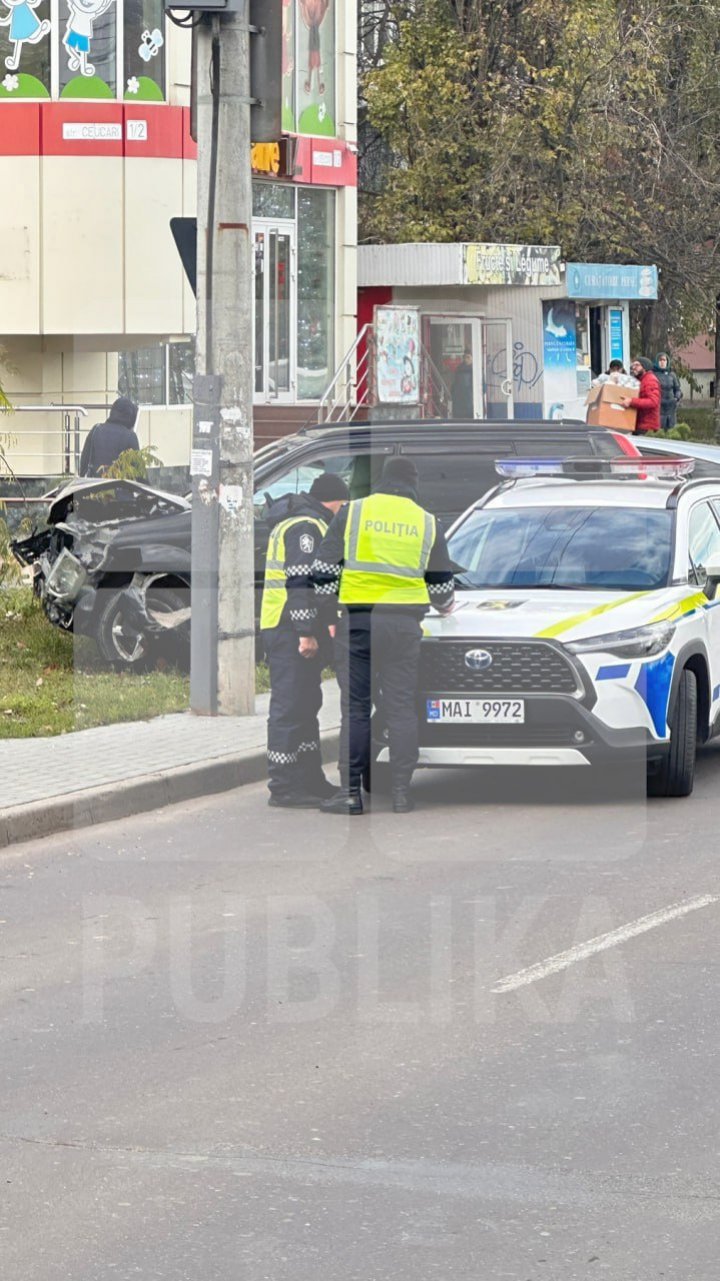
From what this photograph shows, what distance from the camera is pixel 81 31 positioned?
25.4 meters

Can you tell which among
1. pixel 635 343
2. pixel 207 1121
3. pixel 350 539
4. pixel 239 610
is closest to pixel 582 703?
pixel 350 539

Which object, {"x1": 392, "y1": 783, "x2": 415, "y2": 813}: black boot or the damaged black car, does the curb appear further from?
the damaged black car

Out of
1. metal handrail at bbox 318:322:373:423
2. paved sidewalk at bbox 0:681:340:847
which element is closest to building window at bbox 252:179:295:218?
metal handrail at bbox 318:322:373:423

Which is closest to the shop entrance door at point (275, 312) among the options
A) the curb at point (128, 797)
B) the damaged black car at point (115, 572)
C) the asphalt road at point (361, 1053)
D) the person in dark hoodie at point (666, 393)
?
the person in dark hoodie at point (666, 393)

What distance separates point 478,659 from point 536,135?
29.5 metres

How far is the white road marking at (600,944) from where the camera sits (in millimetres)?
7238

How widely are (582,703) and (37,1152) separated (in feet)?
18.0

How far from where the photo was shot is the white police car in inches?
415

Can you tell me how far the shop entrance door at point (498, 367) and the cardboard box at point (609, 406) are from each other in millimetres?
5964

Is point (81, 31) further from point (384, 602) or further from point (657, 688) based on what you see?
point (657, 688)

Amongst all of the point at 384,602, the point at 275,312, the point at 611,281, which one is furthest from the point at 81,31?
the point at 384,602

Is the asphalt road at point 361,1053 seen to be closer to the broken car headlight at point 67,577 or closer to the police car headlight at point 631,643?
the police car headlight at point 631,643

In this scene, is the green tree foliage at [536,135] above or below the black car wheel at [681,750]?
above

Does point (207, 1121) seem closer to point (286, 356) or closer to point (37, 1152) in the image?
point (37, 1152)
